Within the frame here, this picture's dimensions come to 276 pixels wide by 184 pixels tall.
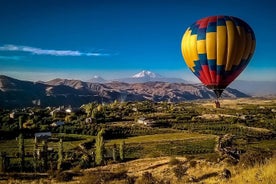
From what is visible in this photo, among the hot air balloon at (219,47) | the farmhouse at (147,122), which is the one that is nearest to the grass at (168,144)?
the farmhouse at (147,122)

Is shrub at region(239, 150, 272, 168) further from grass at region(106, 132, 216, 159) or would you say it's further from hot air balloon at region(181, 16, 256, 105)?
grass at region(106, 132, 216, 159)

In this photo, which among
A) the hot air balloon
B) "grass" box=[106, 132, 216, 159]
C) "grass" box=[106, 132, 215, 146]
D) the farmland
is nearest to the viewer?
the hot air balloon

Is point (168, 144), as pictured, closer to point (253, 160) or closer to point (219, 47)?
point (219, 47)

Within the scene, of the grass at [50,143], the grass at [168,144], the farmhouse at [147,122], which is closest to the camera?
the grass at [168,144]

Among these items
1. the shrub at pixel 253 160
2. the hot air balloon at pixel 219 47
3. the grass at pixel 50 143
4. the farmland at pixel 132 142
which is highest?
the hot air balloon at pixel 219 47

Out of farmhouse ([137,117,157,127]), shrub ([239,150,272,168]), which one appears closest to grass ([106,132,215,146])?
farmhouse ([137,117,157,127])

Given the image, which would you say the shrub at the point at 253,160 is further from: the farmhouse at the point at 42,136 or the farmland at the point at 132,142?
the farmhouse at the point at 42,136

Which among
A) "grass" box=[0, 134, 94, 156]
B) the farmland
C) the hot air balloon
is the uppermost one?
the hot air balloon

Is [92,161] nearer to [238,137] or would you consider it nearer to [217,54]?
[217,54]

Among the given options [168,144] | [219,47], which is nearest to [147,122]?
[168,144]
